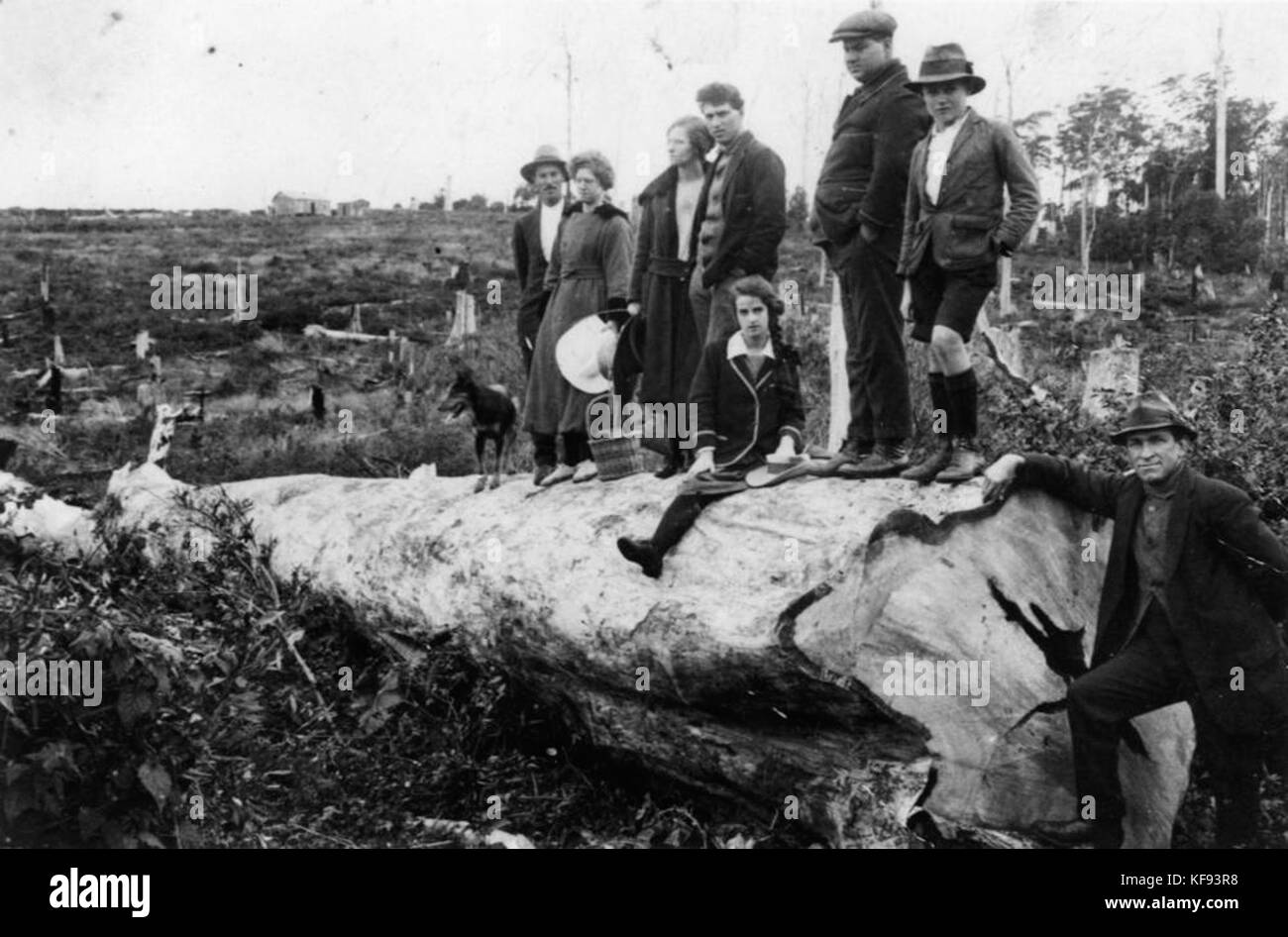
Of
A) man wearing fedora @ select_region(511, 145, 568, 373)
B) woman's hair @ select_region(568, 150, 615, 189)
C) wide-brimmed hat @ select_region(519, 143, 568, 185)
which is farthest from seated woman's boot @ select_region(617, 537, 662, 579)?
wide-brimmed hat @ select_region(519, 143, 568, 185)

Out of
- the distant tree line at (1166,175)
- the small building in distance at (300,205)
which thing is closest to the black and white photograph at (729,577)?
the distant tree line at (1166,175)

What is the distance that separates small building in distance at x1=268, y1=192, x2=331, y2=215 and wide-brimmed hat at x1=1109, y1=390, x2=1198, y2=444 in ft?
66.7

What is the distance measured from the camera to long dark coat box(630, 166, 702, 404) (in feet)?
19.6

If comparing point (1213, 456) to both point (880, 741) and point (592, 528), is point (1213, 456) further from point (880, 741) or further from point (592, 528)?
point (592, 528)

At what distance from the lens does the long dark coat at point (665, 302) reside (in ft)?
19.6

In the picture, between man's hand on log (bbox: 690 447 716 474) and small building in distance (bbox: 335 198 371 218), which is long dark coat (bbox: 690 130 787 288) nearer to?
man's hand on log (bbox: 690 447 716 474)

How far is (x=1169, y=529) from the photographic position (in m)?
4.00

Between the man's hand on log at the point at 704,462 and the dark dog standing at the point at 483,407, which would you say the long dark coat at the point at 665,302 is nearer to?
the man's hand on log at the point at 704,462

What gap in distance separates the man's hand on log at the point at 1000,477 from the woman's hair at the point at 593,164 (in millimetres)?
3095

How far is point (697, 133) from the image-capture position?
5832mm

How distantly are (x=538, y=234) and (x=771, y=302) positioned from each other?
2323mm

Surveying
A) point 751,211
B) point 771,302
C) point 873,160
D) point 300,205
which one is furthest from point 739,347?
point 300,205

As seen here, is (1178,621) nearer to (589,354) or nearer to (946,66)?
(946,66)

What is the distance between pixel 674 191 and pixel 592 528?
1.91 m
